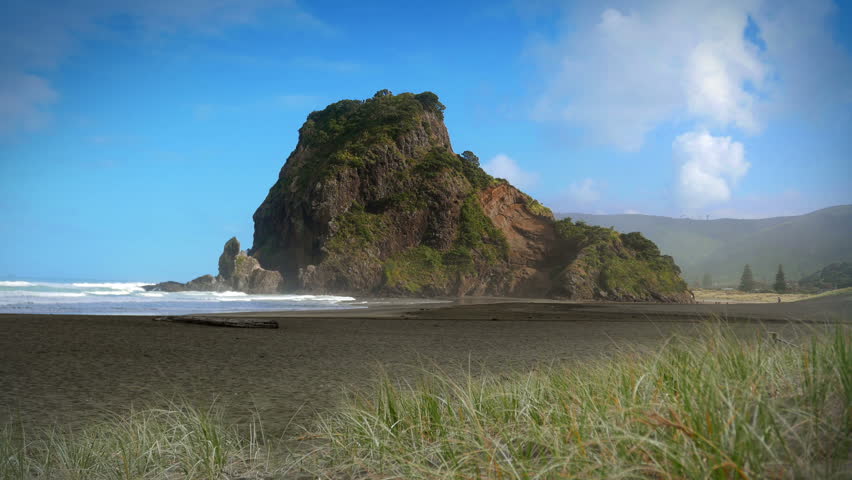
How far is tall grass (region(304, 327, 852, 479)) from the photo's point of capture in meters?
2.33

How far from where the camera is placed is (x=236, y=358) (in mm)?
10125

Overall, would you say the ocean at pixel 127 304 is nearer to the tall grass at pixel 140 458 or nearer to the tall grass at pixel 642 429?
the tall grass at pixel 140 458

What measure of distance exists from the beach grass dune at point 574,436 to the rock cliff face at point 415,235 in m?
50.1

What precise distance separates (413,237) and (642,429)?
191 ft

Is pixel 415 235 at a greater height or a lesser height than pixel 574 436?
greater

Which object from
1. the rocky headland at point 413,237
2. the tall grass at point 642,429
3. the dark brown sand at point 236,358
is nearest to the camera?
the tall grass at point 642,429

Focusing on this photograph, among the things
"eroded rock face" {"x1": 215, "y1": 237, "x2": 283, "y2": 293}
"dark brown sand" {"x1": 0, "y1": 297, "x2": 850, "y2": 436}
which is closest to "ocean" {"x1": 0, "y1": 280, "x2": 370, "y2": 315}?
"dark brown sand" {"x1": 0, "y1": 297, "x2": 850, "y2": 436}

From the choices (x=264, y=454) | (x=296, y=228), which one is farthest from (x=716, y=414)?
(x=296, y=228)

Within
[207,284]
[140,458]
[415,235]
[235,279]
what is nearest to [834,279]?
[415,235]

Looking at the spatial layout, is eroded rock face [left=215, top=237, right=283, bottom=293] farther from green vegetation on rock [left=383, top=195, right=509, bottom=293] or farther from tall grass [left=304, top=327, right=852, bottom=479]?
tall grass [left=304, top=327, right=852, bottom=479]

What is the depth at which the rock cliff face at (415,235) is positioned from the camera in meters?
56.7

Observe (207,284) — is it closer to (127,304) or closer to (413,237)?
(413,237)

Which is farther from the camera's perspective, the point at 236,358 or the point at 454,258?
the point at 454,258

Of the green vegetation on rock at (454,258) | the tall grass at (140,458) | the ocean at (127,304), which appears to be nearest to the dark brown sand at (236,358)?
the tall grass at (140,458)
